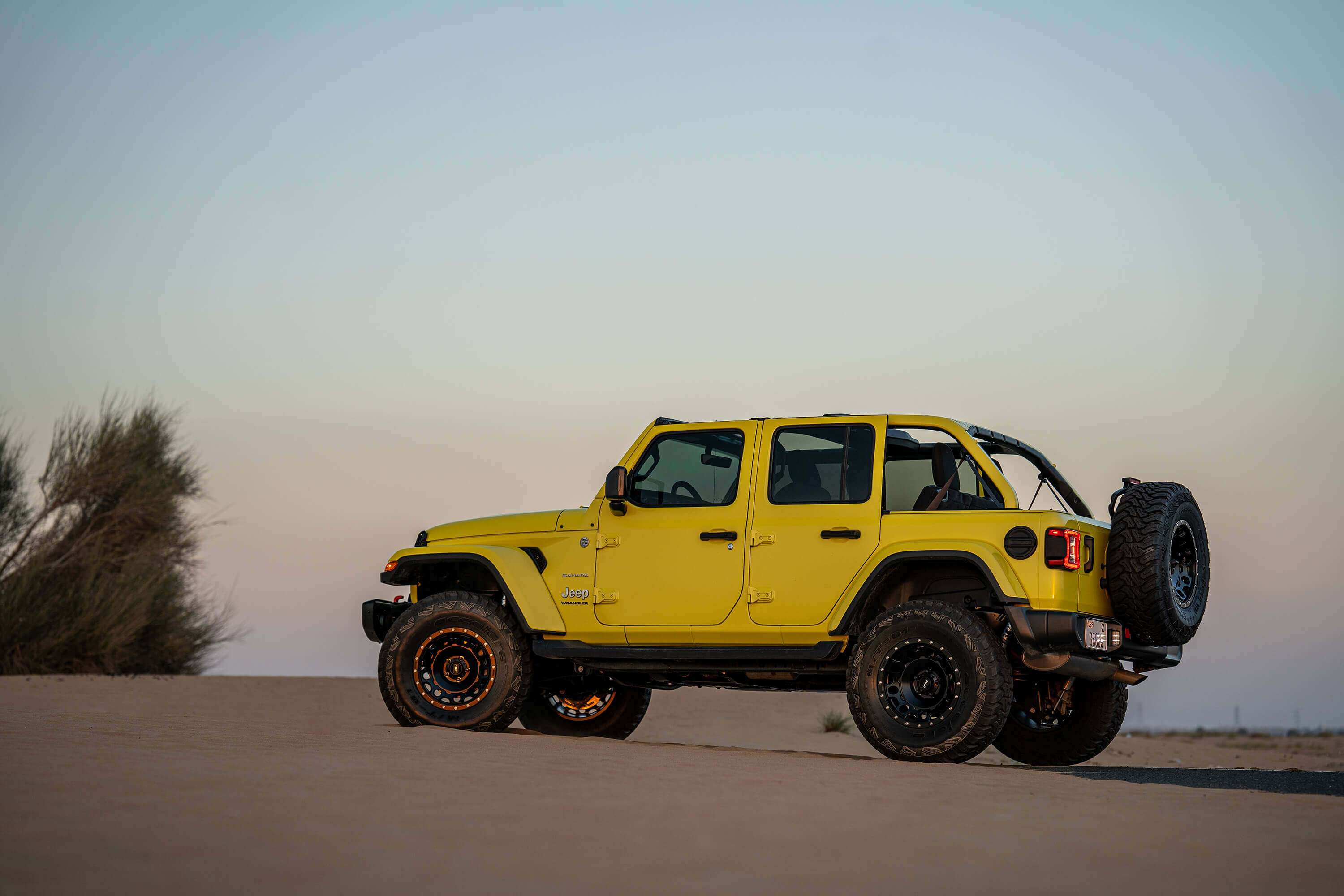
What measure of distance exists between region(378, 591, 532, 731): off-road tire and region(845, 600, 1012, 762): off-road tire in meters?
2.57

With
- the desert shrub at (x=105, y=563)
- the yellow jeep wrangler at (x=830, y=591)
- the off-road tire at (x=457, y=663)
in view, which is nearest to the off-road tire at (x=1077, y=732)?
the yellow jeep wrangler at (x=830, y=591)

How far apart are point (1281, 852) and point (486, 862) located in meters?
3.08

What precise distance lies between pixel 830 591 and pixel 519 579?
7.70 feet

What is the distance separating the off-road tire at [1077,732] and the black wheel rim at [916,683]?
175 cm

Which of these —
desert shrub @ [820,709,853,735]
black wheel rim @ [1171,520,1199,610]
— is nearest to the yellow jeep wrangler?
black wheel rim @ [1171,520,1199,610]

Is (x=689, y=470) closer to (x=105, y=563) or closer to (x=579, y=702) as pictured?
(x=579, y=702)

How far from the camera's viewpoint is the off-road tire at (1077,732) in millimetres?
9938

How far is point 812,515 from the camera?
356 inches

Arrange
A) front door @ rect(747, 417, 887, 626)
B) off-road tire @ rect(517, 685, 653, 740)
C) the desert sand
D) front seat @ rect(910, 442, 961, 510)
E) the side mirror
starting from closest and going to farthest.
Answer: the desert sand < front door @ rect(747, 417, 887, 626) < front seat @ rect(910, 442, 961, 510) < the side mirror < off-road tire @ rect(517, 685, 653, 740)

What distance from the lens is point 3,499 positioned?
2256cm

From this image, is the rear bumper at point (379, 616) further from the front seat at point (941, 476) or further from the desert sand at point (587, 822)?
the front seat at point (941, 476)

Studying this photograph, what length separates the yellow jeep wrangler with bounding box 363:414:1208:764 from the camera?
8.41 meters

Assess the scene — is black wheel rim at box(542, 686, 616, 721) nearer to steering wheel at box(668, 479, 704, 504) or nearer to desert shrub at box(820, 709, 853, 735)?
steering wheel at box(668, 479, 704, 504)

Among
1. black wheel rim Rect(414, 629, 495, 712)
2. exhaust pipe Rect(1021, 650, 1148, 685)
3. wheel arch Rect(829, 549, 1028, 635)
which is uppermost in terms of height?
wheel arch Rect(829, 549, 1028, 635)
